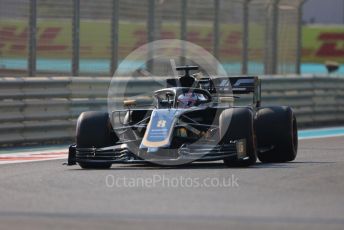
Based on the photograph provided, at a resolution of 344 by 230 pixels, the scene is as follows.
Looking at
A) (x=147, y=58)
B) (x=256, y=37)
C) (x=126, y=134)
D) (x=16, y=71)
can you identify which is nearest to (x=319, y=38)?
(x=256, y=37)

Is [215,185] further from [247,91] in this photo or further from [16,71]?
[16,71]

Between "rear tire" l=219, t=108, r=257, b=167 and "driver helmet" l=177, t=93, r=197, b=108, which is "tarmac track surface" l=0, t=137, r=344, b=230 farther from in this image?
"driver helmet" l=177, t=93, r=197, b=108

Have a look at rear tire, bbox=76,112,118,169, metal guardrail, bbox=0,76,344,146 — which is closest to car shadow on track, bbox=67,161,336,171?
rear tire, bbox=76,112,118,169

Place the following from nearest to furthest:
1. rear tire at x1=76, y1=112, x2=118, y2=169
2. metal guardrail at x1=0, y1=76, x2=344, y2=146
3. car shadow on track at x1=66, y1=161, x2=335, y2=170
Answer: car shadow on track at x1=66, y1=161, x2=335, y2=170
rear tire at x1=76, y1=112, x2=118, y2=169
metal guardrail at x1=0, y1=76, x2=344, y2=146

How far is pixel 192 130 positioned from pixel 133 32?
674 cm

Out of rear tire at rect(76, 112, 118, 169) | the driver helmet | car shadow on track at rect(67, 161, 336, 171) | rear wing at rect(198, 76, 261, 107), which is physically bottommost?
car shadow on track at rect(67, 161, 336, 171)

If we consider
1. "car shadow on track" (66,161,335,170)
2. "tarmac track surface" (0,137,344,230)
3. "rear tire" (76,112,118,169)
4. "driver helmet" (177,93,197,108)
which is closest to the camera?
"tarmac track surface" (0,137,344,230)

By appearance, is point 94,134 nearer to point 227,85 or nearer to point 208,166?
point 208,166

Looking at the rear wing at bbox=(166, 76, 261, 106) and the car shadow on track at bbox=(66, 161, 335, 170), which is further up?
the rear wing at bbox=(166, 76, 261, 106)

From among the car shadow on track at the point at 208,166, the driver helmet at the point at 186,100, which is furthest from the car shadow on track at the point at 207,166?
the driver helmet at the point at 186,100

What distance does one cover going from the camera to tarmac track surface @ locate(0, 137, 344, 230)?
7402 millimetres

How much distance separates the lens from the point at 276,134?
12.7m

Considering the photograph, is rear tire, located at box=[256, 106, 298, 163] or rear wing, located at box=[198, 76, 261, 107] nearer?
rear tire, located at box=[256, 106, 298, 163]

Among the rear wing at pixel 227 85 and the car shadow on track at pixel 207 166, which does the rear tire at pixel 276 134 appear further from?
the rear wing at pixel 227 85
